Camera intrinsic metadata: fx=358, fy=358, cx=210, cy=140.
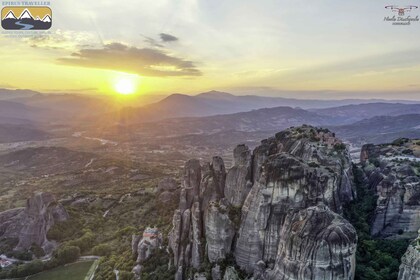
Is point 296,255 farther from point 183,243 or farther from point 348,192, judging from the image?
point 183,243

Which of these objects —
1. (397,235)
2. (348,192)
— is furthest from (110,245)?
(397,235)

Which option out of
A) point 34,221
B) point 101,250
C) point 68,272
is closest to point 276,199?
point 68,272

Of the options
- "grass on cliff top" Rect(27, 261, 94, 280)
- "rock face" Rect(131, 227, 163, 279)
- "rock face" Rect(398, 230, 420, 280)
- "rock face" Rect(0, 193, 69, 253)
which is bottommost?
"grass on cliff top" Rect(27, 261, 94, 280)

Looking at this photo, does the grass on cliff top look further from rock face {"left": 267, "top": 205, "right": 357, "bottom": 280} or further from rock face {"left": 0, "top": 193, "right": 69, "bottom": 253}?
rock face {"left": 267, "top": 205, "right": 357, "bottom": 280}

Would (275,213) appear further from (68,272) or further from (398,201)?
(68,272)

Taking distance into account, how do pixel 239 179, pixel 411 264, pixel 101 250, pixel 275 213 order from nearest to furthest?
pixel 411 264, pixel 275 213, pixel 239 179, pixel 101 250

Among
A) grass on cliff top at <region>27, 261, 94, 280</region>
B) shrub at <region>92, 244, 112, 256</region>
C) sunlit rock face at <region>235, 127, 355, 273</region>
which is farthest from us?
shrub at <region>92, 244, 112, 256</region>

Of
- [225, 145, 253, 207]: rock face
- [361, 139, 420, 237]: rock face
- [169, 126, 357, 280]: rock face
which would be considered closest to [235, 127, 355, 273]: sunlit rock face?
[169, 126, 357, 280]: rock face
